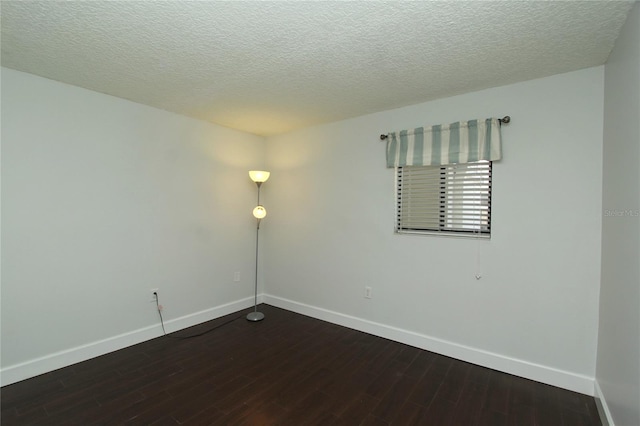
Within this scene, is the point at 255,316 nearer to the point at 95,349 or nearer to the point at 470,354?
the point at 95,349

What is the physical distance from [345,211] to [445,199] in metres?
1.12

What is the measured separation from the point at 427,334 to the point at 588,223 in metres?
1.61

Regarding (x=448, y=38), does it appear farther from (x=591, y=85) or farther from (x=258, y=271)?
(x=258, y=271)

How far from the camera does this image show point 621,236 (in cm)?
167

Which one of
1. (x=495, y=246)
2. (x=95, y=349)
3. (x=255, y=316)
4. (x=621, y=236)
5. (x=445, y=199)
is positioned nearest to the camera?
(x=621, y=236)

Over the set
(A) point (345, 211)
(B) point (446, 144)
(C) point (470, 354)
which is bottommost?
(C) point (470, 354)

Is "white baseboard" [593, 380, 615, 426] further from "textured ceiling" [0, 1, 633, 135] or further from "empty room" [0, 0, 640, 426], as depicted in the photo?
"textured ceiling" [0, 1, 633, 135]

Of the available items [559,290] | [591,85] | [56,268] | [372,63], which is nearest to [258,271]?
[56,268]

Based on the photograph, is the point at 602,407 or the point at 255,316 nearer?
the point at 602,407

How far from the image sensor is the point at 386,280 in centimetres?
311

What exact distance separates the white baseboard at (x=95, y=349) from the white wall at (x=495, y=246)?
130 centimetres

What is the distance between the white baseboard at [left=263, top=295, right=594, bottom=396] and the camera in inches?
86.2

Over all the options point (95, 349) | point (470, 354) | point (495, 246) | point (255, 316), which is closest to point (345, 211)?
point (495, 246)

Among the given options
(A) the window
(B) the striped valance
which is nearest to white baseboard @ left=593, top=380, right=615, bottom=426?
(A) the window
